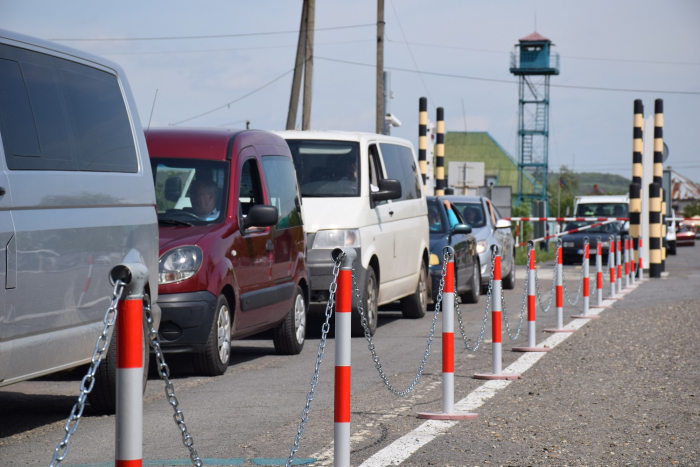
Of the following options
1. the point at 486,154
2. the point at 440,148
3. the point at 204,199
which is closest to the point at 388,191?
the point at 204,199

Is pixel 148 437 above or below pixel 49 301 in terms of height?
below

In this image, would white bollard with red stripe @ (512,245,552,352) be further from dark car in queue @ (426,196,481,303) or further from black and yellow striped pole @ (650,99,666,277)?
black and yellow striped pole @ (650,99,666,277)

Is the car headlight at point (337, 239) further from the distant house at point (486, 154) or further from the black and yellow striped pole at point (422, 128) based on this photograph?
the distant house at point (486, 154)

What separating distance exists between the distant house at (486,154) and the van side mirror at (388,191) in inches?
3547

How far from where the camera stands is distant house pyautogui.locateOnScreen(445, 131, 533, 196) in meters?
102

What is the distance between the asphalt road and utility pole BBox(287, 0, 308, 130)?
50.0ft

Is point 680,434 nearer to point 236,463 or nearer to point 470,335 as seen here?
point 236,463

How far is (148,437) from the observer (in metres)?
5.81

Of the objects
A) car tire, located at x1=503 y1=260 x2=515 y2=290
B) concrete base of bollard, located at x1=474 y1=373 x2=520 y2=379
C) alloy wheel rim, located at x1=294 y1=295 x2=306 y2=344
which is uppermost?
alloy wheel rim, located at x1=294 y1=295 x2=306 y2=344

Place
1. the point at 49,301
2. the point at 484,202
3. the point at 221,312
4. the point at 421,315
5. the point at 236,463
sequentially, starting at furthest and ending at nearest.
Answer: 1. the point at 484,202
2. the point at 421,315
3. the point at 221,312
4. the point at 49,301
5. the point at 236,463

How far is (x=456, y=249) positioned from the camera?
49.8 ft

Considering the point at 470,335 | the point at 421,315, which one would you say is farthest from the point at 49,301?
the point at 421,315

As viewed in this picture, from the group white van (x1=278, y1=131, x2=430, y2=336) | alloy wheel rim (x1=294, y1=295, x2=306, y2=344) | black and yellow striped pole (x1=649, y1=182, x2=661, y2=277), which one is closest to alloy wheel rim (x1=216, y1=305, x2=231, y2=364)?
alloy wheel rim (x1=294, y1=295, x2=306, y2=344)

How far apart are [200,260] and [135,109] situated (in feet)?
5.46
